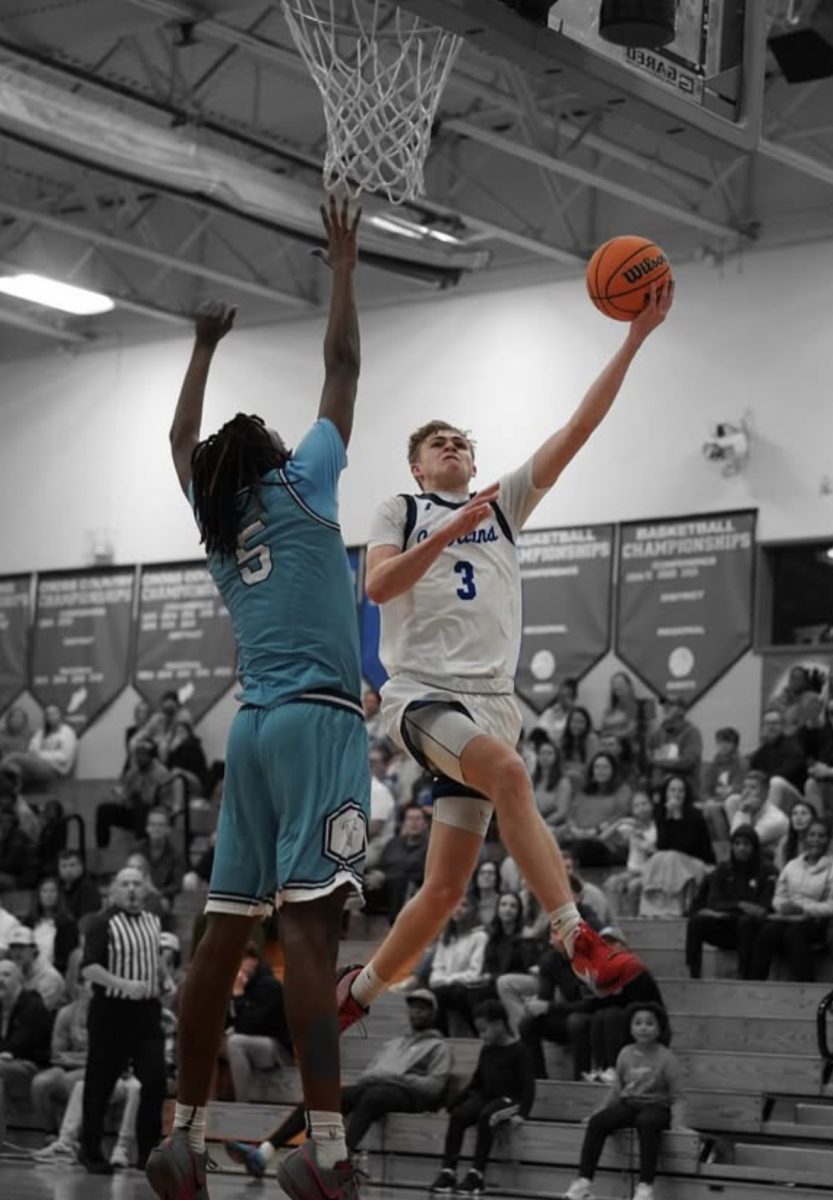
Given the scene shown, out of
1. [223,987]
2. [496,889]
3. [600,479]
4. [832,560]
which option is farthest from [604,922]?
[223,987]

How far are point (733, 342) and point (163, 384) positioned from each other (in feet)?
26.8

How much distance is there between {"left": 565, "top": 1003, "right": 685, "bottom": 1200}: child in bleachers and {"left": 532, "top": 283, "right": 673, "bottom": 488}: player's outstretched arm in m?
7.63

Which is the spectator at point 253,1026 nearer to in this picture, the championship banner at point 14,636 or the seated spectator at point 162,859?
the seated spectator at point 162,859

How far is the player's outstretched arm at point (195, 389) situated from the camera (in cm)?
662

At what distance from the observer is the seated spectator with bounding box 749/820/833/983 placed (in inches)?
639

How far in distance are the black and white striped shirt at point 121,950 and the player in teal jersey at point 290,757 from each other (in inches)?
338

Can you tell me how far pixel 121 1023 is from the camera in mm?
14758

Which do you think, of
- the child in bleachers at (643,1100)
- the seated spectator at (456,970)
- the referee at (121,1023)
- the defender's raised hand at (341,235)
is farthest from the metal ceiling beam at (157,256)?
the defender's raised hand at (341,235)

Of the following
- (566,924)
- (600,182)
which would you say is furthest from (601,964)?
(600,182)

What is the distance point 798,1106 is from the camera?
592 inches

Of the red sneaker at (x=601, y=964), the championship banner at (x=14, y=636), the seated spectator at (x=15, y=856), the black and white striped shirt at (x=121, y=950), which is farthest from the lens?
the championship banner at (x=14, y=636)

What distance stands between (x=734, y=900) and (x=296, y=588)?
11.4 m

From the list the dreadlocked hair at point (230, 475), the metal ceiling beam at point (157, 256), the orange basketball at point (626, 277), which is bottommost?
the dreadlocked hair at point (230, 475)

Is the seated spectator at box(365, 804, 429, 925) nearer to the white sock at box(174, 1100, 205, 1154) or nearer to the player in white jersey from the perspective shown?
the player in white jersey
